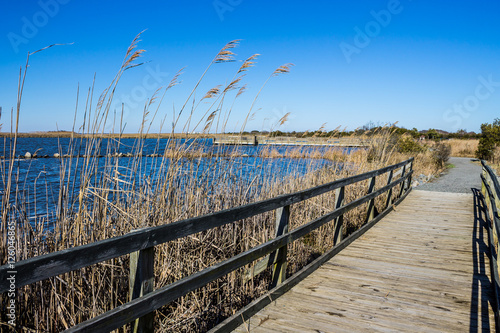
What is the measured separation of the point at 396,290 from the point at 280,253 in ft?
4.39

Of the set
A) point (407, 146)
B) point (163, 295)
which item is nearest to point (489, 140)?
point (407, 146)

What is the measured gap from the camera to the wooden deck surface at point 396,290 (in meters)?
3.22

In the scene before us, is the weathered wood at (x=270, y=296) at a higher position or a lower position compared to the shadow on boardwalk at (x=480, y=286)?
lower

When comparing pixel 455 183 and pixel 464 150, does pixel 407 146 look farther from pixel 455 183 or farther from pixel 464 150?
pixel 464 150

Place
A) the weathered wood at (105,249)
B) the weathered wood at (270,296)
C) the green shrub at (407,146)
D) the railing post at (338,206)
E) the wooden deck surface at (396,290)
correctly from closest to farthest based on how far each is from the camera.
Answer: the weathered wood at (105,249) < the weathered wood at (270,296) < the wooden deck surface at (396,290) < the railing post at (338,206) < the green shrub at (407,146)

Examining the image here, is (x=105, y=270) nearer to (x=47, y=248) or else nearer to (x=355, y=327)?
(x=47, y=248)

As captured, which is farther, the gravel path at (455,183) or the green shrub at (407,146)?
the green shrub at (407,146)

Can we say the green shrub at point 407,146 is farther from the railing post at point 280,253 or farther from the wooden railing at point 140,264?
the wooden railing at point 140,264

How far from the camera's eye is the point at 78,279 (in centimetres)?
281

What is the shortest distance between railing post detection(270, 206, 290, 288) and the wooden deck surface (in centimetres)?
18

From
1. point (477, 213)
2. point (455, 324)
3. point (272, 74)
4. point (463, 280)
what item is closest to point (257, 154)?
point (272, 74)

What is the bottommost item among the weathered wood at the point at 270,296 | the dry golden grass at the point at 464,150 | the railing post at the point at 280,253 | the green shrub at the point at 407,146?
the weathered wood at the point at 270,296

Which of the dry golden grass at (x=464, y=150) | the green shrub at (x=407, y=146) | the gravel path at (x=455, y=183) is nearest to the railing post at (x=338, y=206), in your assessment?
the gravel path at (x=455, y=183)

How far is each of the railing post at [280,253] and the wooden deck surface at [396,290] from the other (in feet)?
0.60
